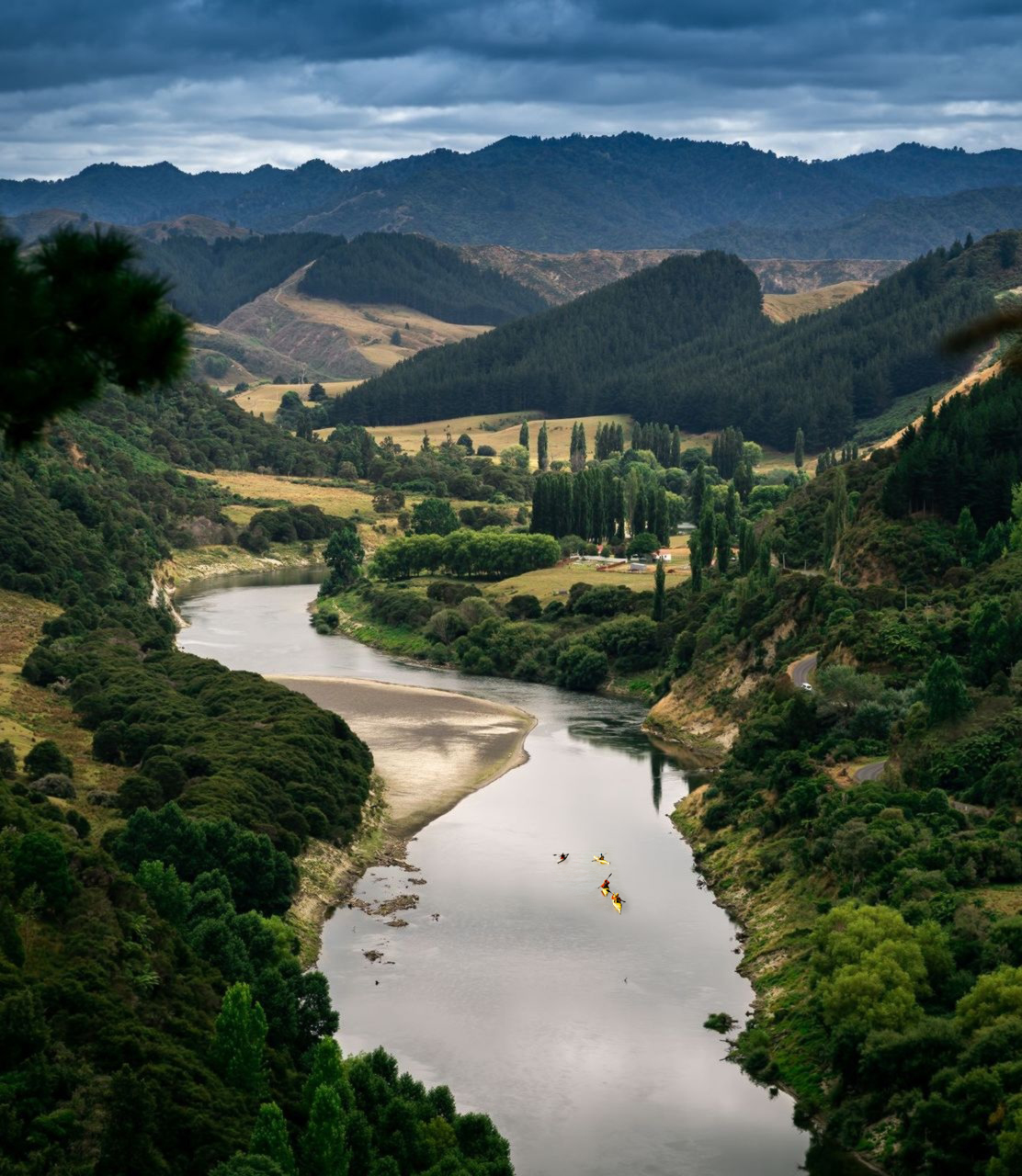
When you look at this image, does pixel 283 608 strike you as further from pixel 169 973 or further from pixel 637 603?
pixel 169 973

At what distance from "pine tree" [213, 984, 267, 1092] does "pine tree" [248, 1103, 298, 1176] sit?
201 inches

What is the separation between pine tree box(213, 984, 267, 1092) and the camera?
5728 cm

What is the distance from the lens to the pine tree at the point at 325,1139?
53.2 metres

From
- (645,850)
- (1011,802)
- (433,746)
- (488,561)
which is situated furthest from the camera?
(488,561)

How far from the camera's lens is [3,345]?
24.4 metres

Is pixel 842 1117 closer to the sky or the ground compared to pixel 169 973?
closer to the ground

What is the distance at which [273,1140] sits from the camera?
5128 cm

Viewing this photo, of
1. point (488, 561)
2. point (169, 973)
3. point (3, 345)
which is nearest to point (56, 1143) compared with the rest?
point (169, 973)

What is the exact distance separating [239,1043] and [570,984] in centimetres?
2249

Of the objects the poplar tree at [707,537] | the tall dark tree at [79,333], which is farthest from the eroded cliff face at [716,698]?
the tall dark tree at [79,333]

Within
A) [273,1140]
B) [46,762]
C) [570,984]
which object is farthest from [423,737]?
[273,1140]

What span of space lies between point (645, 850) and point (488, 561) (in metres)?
101

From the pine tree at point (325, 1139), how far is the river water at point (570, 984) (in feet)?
30.3

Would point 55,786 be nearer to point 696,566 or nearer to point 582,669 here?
point 582,669
